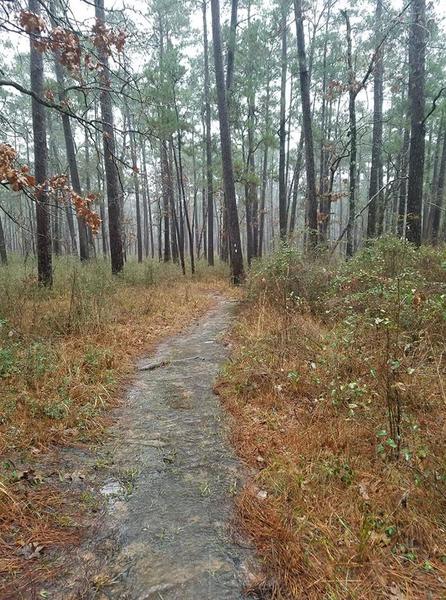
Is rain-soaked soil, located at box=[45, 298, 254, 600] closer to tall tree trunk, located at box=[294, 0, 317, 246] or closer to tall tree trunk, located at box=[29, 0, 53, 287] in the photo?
tall tree trunk, located at box=[29, 0, 53, 287]

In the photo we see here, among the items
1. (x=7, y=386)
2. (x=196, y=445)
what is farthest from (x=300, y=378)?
(x=7, y=386)

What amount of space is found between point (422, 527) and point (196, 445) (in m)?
1.69

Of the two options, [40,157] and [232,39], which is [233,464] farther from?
[232,39]

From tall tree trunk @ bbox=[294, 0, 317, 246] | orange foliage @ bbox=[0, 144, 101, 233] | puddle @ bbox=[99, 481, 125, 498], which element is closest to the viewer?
puddle @ bbox=[99, 481, 125, 498]

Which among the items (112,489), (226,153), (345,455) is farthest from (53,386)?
(226,153)

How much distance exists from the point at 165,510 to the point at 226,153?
9971 millimetres

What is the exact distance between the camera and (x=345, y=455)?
2.56 meters

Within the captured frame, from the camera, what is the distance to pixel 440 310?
3.68 metres

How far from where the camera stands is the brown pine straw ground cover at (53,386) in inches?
80.4

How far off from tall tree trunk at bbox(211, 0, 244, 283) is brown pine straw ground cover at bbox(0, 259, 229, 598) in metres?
3.23

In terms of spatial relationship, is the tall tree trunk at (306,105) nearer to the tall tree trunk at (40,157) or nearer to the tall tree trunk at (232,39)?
the tall tree trunk at (232,39)

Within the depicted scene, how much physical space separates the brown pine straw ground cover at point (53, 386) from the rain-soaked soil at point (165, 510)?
19cm

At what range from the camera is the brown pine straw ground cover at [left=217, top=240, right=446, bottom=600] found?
69.5 inches

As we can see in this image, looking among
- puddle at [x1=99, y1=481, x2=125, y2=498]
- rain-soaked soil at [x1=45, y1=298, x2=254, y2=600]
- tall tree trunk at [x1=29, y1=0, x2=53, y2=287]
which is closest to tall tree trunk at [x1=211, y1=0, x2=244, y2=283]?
tall tree trunk at [x1=29, y1=0, x2=53, y2=287]
